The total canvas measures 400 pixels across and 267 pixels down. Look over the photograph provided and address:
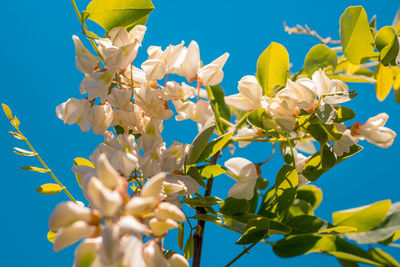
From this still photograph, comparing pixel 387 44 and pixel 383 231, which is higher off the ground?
pixel 387 44

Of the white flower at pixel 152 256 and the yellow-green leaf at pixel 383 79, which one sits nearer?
the white flower at pixel 152 256

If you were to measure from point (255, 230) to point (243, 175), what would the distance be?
0.05 meters

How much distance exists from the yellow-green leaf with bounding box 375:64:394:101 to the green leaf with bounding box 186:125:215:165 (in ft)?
0.80

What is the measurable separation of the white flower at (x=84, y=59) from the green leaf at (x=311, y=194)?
0.27m

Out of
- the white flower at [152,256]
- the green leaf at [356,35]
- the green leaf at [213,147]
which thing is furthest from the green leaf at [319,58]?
the white flower at [152,256]

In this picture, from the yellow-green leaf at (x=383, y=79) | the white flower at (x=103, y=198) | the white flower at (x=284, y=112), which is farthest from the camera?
the yellow-green leaf at (x=383, y=79)

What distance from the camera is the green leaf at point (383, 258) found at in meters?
0.34

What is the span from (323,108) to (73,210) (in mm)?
195

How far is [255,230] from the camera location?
289mm

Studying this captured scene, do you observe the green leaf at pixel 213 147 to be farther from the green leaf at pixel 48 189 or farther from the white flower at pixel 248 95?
the green leaf at pixel 48 189

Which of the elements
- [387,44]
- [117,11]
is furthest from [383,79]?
[117,11]

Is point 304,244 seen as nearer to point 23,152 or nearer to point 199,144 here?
point 199,144

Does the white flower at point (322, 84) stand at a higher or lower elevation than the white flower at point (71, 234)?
higher

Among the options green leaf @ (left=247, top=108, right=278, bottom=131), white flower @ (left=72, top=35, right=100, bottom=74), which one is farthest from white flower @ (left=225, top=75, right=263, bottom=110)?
white flower @ (left=72, top=35, right=100, bottom=74)
